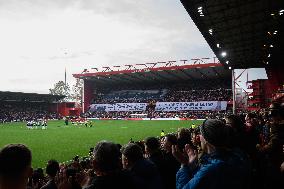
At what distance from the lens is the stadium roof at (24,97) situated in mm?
67875

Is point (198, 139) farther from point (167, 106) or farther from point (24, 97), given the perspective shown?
point (24, 97)

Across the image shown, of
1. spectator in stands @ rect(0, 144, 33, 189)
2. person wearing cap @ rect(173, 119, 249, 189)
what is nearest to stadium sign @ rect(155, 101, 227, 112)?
person wearing cap @ rect(173, 119, 249, 189)

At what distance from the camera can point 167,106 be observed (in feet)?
233

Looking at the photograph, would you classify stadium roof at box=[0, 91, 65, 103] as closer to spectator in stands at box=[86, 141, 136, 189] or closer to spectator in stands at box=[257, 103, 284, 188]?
spectator in stands at box=[257, 103, 284, 188]

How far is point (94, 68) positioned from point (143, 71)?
11.6 meters

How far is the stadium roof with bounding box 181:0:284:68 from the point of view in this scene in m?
15.2

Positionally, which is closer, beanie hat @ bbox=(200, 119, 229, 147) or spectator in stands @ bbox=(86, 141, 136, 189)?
spectator in stands @ bbox=(86, 141, 136, 189)

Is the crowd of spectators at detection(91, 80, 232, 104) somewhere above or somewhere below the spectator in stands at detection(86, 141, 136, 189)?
above

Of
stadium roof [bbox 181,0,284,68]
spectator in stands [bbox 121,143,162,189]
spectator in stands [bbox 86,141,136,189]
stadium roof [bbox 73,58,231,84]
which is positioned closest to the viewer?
spectator in stands [bbox 86,141,136,189]

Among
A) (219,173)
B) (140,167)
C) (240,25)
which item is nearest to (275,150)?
(140,167)

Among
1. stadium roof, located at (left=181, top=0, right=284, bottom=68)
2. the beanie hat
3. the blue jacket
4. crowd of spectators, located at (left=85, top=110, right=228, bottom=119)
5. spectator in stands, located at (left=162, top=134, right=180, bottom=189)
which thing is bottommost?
crowd of spectators, located at (left=85, top=110, right=228, bottom=119)

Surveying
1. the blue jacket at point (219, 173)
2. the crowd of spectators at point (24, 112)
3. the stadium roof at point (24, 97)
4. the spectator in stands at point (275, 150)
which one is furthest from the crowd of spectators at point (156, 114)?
the blue jacket at point (219, 173)

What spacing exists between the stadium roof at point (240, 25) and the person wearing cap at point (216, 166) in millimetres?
11657

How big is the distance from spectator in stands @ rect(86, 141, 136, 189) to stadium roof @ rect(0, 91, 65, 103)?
68.5m
